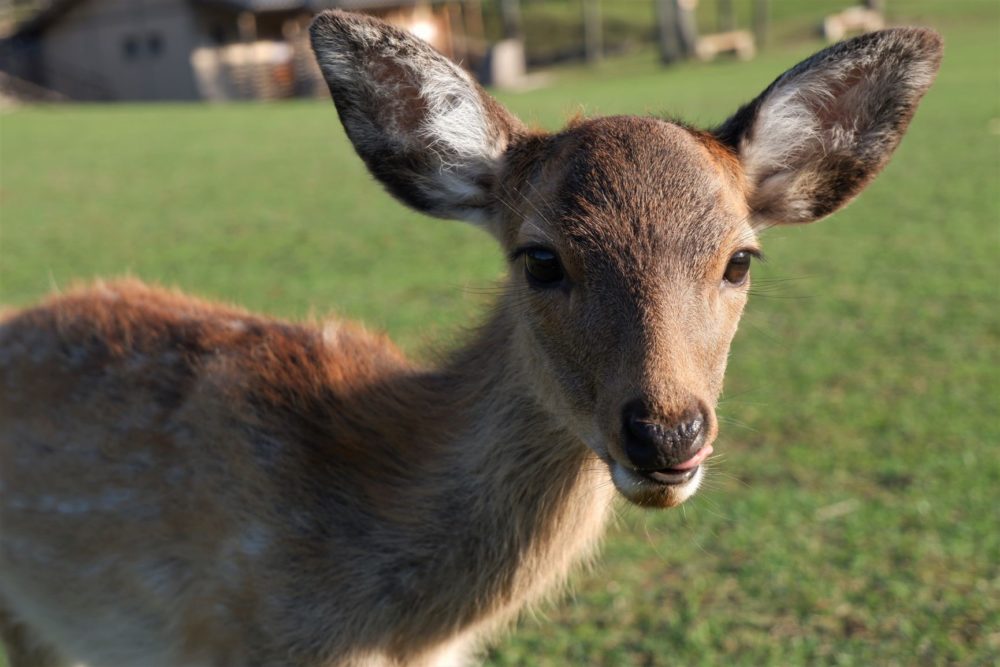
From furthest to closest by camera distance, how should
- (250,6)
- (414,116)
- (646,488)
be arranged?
(250,6) < (414,116) < (646,488)

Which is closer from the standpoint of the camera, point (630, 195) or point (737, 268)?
point (630, 195)

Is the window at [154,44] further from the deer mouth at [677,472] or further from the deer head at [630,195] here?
the deer mouth at [677,472]

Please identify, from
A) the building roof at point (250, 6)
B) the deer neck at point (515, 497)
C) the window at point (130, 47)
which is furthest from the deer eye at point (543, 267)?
the window at point (130, 47)

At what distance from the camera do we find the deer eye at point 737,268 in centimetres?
331

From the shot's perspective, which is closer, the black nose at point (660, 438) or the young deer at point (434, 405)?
the black nose at point (660, 438)

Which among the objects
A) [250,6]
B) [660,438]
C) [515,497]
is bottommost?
[250,6]

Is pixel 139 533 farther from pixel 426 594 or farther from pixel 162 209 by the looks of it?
pixel 162 209

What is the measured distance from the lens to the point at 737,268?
3332mm

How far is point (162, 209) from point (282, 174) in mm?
3755

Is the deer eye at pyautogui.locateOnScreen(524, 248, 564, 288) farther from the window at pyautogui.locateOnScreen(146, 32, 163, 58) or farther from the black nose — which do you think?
the window at pyautogui.locateOnScreen(146, 32, 163, 58)

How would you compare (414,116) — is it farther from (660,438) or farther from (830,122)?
(660,438)

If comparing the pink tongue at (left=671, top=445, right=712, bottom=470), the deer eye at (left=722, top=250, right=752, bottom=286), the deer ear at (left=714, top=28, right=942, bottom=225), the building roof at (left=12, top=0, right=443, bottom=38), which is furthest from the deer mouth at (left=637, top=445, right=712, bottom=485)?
the building roof at (left=12, top=0, right=443, bottom=38)

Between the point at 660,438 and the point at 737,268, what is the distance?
816 millimetres

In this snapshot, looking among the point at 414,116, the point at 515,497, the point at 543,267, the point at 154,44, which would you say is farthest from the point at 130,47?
the point at 543,267
